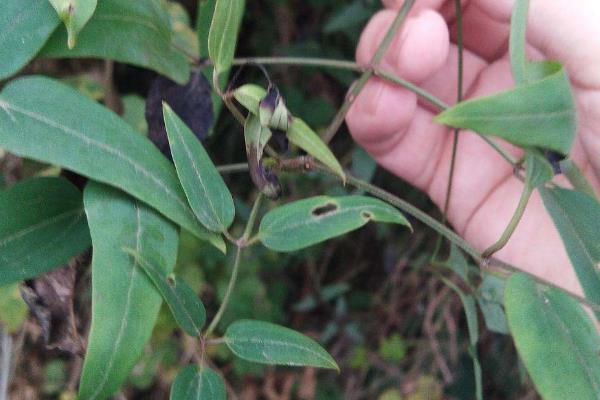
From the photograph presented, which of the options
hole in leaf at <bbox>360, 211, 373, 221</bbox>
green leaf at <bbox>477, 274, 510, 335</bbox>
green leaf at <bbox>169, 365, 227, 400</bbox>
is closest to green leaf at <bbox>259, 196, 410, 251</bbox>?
hole in leaf at <bbox>360, 211, 373, 221</bbox>

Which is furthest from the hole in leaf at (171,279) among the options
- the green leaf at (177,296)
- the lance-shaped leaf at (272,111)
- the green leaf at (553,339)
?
the green leaf at (553,339)

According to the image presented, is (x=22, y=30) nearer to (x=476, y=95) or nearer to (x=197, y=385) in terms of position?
(x=197, y=385)

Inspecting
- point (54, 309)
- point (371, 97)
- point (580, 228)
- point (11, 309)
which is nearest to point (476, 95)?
point (371, 97)

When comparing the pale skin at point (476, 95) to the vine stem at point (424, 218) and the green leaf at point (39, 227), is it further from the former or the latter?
the green leaf at point (39, 227)

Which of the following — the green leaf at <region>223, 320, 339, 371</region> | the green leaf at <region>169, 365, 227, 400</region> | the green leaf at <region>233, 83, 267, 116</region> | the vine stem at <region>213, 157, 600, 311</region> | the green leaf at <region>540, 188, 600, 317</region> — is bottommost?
the green leaf at <region>169, 365, 227, 400</region>

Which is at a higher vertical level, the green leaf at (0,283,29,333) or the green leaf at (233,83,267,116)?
the green leaf at (233,83,267,116)

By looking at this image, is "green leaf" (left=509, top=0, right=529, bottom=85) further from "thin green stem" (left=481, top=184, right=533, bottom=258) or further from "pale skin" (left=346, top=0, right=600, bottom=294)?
"pale skin" (left=346, top=0, right=600, bottom=294)
